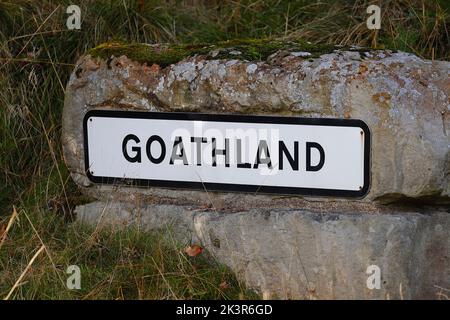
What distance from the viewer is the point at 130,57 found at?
3.43 metres

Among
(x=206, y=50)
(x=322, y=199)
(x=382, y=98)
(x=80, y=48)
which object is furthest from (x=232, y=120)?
(x=80, y=48)

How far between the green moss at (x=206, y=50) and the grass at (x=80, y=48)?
24 cm

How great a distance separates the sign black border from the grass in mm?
225

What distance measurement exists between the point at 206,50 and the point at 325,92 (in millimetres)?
600

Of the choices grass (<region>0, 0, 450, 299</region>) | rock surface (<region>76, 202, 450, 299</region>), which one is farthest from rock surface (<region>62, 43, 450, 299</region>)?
grass (<region>0, 0, 450, 299</region>)

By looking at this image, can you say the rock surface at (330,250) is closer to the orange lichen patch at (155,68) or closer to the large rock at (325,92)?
the large rock at (325,92)

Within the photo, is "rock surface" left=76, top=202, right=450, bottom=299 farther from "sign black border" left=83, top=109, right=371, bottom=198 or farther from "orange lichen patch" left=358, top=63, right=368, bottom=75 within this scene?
"orange lichen patch" left=358, top=63, right=368, bottom=75

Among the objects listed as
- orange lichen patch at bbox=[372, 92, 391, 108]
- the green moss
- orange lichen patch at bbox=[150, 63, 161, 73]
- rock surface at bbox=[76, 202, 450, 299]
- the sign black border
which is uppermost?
the green moss

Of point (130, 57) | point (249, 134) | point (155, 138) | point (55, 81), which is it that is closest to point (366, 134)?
point (249, 134)

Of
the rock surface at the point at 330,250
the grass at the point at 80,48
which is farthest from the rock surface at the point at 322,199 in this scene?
the grass at the point at 80,48

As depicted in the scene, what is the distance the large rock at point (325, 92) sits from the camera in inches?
117

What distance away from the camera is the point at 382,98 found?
2988 millimetres

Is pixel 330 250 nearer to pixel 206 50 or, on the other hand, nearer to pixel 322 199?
pixel 322 199

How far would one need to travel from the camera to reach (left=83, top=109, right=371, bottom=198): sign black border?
3.03 meters
